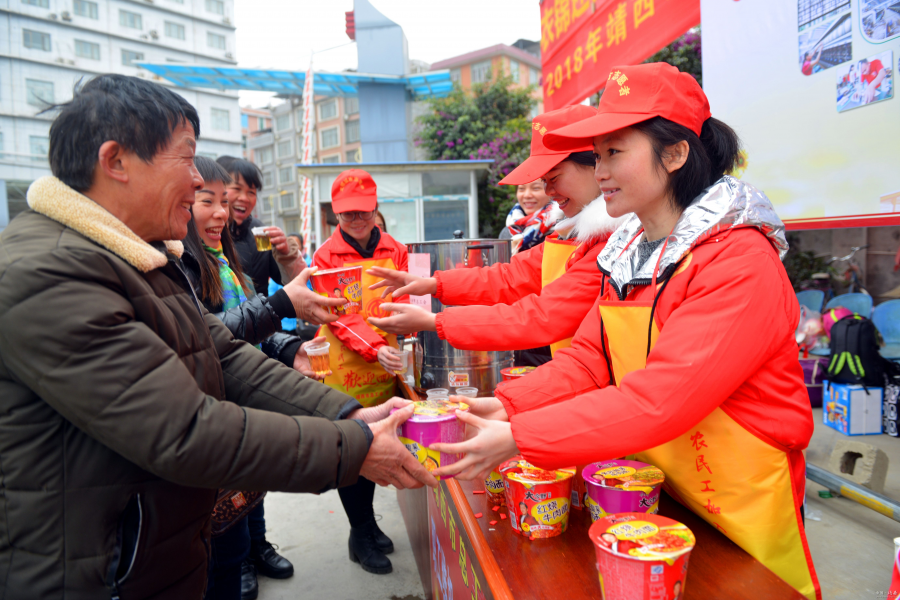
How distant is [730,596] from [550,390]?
0.75 meters

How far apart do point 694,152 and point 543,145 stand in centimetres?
82

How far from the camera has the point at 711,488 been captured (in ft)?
4.45

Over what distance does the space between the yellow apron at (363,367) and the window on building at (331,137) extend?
4341 cm

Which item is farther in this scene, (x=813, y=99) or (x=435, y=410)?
(x=813, y=99)

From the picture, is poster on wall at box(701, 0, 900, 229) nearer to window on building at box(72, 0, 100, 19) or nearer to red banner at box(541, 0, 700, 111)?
red banner at box(541, 0, 700, 111)

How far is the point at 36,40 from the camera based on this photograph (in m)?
30.8

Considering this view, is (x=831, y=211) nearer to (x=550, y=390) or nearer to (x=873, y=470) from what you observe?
(x=873, y=470)

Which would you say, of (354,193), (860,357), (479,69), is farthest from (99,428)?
(479,69)

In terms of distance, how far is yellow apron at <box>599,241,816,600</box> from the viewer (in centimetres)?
130

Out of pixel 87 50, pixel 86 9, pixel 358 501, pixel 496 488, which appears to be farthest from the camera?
pixel 87 50

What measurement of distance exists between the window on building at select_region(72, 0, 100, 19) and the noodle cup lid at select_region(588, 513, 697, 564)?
42389 mm

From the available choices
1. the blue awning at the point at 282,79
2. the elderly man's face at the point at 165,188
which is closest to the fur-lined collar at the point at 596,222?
the elderly man's face at the point at 165,188

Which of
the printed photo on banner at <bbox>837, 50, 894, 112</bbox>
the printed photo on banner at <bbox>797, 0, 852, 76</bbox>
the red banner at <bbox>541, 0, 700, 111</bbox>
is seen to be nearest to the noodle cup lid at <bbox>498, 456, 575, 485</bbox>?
the printed photo on banner at <bbox>837, 50, 894, 112</bbox>

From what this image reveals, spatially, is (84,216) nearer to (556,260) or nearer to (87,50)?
(556,260)
